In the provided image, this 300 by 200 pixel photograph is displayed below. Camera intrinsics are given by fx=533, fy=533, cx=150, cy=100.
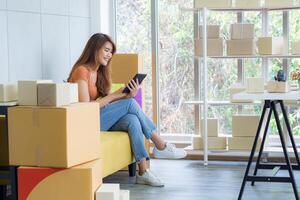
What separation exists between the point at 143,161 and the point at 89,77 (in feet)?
2.55

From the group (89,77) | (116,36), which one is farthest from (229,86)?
(89,77)

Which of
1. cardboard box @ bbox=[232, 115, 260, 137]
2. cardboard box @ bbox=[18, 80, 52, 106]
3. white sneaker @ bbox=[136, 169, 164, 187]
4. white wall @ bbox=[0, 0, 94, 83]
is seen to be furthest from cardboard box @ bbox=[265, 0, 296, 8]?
cardboard box @ bbox=[18, 80, 52, 106]

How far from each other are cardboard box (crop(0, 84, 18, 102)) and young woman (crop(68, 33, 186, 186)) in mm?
665

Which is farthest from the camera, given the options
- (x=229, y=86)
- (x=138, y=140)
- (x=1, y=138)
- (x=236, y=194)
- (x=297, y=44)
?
(x=229, y=86)

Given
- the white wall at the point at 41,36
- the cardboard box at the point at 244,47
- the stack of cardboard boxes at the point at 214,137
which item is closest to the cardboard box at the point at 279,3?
the cardboard box at the point at 244,47

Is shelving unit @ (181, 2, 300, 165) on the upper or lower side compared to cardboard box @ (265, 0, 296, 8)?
lower

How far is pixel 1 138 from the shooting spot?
3.27 metres

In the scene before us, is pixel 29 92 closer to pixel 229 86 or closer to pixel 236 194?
pixel 236 194

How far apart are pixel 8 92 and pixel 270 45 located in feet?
7.88

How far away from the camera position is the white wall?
152 inches

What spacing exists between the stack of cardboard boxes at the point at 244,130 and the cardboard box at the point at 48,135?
226cm

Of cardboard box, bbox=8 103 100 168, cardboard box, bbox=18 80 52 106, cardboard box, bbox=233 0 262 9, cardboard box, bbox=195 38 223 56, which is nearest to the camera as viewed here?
cardboard box, bbox=8 103 100 168

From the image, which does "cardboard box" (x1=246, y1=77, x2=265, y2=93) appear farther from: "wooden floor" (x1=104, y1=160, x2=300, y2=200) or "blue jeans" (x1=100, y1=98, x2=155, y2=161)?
"blue jeans" (x1=100, y1=98, x2=155, y2=161)

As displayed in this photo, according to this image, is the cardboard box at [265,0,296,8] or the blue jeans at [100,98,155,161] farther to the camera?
the cardboard box at [265,0,296,8]
